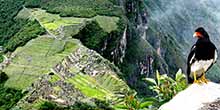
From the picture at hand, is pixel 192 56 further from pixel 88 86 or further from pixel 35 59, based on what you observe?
pixel 35 59

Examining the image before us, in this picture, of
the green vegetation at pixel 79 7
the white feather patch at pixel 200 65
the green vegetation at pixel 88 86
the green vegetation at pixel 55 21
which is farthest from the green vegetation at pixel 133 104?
the green vegetation at pixel 79 7

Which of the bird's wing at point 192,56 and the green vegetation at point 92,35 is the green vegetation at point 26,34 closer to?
the green vegetation at point 92,35

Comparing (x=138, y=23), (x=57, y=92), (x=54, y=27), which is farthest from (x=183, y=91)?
(x=138, y=23)

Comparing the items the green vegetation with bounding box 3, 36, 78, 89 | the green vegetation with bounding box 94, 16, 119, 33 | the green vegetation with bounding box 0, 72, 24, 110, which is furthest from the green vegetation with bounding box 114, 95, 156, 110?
the green vegetation with bounding box 94, 16, 119, 33

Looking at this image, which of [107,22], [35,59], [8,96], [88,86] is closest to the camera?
[8,96]

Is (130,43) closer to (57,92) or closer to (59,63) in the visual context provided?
(59,63)

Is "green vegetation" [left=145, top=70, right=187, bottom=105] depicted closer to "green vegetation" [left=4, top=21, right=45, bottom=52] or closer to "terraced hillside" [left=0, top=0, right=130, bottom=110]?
"terraced hillside" [left=0, top=0, right=130, bottom=110]

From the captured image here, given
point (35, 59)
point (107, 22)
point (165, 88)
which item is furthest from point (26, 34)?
point (165, 88)

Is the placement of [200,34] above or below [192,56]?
above
